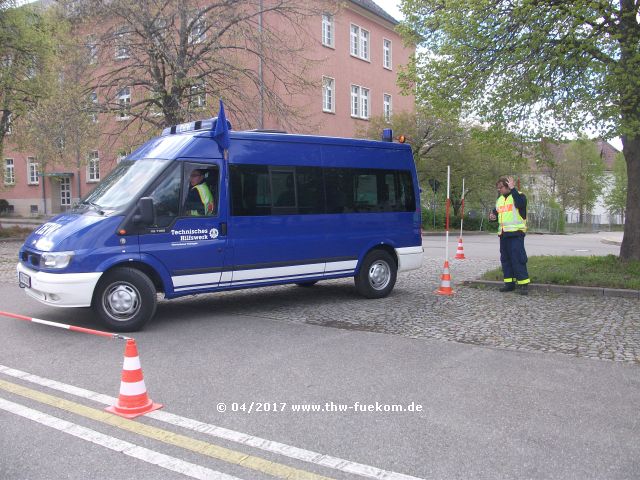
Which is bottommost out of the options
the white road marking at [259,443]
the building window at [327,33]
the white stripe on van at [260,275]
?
the white road marking at [259,443]

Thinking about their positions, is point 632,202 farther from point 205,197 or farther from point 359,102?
point 359,102

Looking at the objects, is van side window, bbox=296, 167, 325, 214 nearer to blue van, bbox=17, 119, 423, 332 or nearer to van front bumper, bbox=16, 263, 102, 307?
blue van, bbox=17, 119, 423, 332

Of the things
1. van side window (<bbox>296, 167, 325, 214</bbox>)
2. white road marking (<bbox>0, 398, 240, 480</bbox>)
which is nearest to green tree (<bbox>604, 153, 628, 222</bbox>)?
van side window (<bbox>296, 167, 325, 214</bbox>)

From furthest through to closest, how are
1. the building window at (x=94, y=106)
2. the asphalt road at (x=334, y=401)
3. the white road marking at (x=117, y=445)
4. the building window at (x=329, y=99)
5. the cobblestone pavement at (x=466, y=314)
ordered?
the building window at (x=329, y=99) → the building window at (x=94, y=106) → the cobblestone pavement at (x=466, y=314) → the asphalt road at (x=334, y=401) → the white road marking at (x=117, y=445)

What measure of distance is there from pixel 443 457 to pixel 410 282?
26.6ft

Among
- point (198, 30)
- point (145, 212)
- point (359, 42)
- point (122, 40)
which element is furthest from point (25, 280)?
point (359, 42)

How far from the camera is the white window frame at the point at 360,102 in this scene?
116 feet

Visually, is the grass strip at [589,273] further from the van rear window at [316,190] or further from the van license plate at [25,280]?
the van license plate at [25,280]

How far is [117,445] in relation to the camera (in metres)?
3.75

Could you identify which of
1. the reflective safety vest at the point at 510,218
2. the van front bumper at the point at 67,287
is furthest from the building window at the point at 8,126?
the reflective safety vest at the point at 510,218

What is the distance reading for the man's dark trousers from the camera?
9.88 metres

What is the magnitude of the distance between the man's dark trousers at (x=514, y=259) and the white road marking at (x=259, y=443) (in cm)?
718

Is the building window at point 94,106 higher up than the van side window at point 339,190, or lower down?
higher up

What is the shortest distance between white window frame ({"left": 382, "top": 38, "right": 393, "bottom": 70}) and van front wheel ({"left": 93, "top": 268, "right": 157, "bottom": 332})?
34141mm
